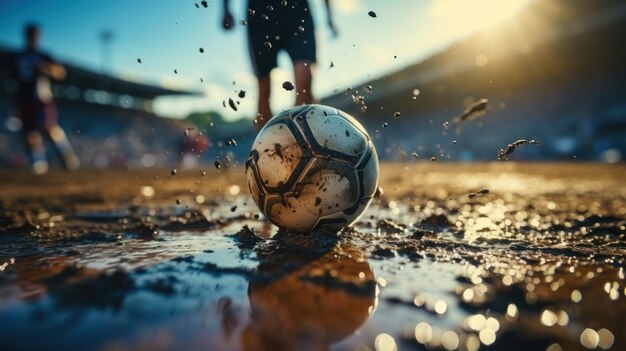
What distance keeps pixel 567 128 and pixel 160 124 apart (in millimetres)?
40355

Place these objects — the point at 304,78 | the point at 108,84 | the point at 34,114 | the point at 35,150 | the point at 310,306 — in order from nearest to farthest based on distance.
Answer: the point at 310,306 < the point at 304,78 < the point at 34,114 < the point at 35,150 < the point at 108,84

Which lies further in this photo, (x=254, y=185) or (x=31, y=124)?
(x=31, y=124)

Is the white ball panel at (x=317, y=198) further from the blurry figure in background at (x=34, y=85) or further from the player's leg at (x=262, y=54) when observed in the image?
the blurry figure in background at (x=34, y=85)

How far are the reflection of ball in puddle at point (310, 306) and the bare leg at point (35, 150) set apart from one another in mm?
9468

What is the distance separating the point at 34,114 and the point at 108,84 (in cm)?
3449

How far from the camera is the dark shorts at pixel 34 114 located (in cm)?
817

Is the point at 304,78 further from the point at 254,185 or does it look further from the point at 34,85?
the point at 34,85

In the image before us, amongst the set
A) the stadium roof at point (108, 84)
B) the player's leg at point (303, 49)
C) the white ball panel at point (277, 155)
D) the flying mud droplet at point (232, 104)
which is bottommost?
the white ball panel at point (277, 155)

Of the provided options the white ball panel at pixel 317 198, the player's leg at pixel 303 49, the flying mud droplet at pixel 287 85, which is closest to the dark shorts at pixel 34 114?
the player's leg at pixel 303 49

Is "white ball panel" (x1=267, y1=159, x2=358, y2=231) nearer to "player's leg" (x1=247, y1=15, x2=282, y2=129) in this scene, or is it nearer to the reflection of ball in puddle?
the reflection of ball in puddle

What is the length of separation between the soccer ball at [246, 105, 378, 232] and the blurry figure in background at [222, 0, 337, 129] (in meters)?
1.22

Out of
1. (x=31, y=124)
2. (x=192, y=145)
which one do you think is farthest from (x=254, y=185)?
(x=192, y=145)

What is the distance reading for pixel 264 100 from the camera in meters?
3.85

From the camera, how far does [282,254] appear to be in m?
1.88
